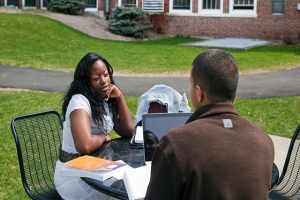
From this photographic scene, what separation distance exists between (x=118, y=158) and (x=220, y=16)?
22740mm

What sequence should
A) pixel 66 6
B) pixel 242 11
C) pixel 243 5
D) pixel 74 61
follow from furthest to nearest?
pixel 66 6, pixel 243 5, pixel 242 11, pixel 74 61

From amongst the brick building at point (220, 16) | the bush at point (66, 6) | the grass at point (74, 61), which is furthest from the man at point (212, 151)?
the bush at point (66, 6)

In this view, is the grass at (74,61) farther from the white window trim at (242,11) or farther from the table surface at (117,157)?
the white window trim at (242,11)

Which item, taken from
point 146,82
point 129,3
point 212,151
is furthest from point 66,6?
point 212,151

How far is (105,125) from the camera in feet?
14.6

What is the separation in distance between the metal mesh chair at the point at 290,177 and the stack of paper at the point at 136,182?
1672mm

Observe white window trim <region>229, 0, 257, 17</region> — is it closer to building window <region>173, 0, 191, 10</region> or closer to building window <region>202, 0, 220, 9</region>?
building window <region>202, 0, 220, 9</region>

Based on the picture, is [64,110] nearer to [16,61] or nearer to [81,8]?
[16,61]

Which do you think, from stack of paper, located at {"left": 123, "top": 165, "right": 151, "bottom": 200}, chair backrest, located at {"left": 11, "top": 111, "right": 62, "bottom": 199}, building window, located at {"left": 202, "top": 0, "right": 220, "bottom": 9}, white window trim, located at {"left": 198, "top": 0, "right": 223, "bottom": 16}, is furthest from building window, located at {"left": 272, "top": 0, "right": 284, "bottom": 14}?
stack of paper, located at {"left": 123, "top": 165, "right": 151, "bottom": 200}

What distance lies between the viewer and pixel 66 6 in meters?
27.4

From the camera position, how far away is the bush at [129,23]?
26009 mm

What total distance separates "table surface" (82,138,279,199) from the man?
3.55 feet

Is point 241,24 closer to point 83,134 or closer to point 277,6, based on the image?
point 277,6

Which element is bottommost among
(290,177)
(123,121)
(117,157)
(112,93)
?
(290,177)
